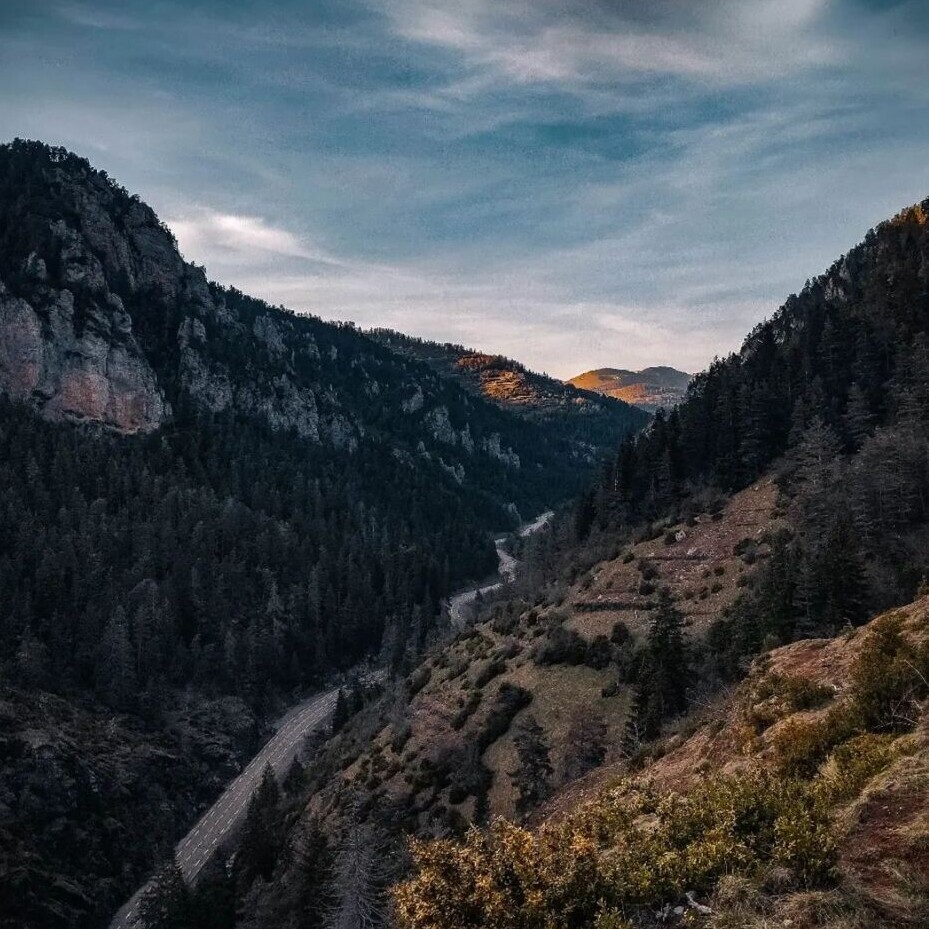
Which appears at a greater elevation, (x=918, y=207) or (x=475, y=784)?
(x=918, y=207)

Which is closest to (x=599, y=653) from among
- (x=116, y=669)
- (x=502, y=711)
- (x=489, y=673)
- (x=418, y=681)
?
(x=502, y=711)

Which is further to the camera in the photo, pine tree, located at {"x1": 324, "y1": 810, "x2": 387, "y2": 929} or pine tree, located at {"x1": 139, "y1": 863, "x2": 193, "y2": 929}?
pine tree, located at {"x1": 139, "y1": 863, "x2": 193, "y2": 929}

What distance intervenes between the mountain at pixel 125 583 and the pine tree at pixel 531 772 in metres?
52.6

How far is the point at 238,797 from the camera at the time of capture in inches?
3408

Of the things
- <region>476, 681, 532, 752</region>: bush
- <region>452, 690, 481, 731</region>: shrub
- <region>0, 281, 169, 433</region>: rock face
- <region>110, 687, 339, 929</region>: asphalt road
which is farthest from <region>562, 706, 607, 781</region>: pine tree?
<region>0, 281, 169, 433</region>: rock face

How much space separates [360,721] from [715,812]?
7110 cm

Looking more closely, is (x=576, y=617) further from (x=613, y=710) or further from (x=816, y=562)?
(x=816, y=562)

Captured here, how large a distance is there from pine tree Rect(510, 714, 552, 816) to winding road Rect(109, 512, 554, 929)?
49.3 metres

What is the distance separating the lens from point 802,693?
1769cm

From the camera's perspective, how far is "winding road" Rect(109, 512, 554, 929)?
236 feet

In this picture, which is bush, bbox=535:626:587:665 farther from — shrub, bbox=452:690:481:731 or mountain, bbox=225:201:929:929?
shrub, bbox=452:690:481:731

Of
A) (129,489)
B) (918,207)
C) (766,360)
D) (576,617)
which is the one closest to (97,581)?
(129,489)

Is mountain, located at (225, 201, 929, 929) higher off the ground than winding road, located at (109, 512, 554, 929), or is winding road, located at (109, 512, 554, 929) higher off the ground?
mountain, located at (225, 201, 929, 929)

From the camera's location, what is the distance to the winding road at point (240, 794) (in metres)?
71.9
